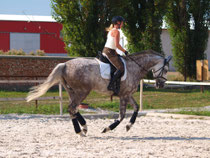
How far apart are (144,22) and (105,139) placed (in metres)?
18.7

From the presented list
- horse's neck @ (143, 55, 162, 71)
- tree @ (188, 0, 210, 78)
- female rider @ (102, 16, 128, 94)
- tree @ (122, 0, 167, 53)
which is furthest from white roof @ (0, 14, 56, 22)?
female rider @ (102, 16, 128, 94)

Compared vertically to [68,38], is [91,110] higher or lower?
lower

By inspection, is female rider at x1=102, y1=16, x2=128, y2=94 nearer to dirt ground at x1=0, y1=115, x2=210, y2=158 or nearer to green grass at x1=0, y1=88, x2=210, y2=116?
dirt ground at x1=0, y1=115, x2=210, y2=158

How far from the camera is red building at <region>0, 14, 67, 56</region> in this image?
44156mm

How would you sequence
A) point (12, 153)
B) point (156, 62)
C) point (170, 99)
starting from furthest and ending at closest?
point (170, 99), point (156, 62), point (12, 153)

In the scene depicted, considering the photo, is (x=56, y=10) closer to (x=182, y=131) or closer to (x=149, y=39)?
(x=149, y=39)

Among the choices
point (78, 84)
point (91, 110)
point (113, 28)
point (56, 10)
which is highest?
point (56, 10)

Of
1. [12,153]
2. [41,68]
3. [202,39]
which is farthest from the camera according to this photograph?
[202,39]

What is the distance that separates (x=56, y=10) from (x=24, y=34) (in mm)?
20869

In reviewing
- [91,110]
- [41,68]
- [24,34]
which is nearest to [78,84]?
[91,110]

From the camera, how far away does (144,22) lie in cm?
2589

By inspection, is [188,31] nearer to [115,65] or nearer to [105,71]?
[115,65]

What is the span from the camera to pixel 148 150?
6762mm

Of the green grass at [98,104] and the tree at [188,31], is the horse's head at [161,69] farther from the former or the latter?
the tree at [188,31]
